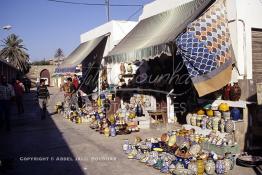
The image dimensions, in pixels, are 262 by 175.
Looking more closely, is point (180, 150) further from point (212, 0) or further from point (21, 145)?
point (21, 145)

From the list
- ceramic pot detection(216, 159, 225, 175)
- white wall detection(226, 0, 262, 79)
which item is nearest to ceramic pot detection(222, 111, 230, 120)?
white wall detection(226, 0, 262, 79)

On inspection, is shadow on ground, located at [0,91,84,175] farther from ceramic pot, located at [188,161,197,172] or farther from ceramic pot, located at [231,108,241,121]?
ceramic pot, located at [231,108,241,121]

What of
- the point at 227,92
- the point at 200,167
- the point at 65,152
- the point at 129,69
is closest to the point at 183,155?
the point at 200,167

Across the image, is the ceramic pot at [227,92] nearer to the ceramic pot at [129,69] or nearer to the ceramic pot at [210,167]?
the ceramic pot at [210,167]

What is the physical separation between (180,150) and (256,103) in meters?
2.12

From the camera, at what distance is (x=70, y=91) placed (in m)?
16.1

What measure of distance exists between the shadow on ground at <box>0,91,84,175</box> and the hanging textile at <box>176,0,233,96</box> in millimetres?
3238

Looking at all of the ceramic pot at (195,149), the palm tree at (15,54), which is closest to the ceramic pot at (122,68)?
the ceramic pot at (195,149)

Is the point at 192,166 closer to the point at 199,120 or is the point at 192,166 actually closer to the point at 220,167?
the point at 220,167

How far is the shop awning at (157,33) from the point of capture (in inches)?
317

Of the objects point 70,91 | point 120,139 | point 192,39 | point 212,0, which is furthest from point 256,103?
point 70,91

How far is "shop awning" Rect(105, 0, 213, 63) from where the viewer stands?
26.5 feet

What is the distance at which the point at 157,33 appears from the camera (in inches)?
372

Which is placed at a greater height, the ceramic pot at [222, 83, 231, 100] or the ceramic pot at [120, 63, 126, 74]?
the ceramic pot at [120, 63, 126, 74]
